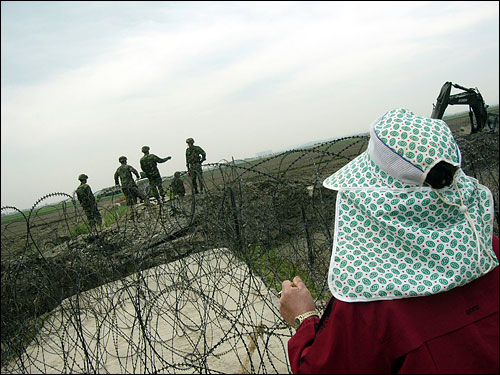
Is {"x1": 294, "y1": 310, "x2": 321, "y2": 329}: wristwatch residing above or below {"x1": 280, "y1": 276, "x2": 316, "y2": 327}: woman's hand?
below

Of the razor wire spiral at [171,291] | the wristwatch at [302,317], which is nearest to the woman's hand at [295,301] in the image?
the wristwatch at [302,317]

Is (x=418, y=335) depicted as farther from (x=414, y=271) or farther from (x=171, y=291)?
(x=171, y=291)

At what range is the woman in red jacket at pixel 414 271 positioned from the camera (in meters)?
1.07

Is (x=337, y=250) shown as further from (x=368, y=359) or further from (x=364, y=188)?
(x=368, y=359)

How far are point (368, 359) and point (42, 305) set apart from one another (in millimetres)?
7774

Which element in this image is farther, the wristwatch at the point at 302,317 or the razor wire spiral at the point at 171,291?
the razor wire spiral at the point at 171,291

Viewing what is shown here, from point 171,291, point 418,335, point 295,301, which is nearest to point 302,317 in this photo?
point 295,301

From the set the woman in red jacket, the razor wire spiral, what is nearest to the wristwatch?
the woman in red jacket

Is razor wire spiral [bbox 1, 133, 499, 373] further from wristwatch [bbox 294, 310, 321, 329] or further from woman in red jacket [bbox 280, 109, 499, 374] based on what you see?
woman in red jacket [bbox 280, 109, 499, 374]

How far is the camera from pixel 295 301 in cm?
148

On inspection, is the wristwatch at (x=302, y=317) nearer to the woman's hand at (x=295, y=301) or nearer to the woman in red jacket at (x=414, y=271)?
the woman's hand at (x=295, y=301)

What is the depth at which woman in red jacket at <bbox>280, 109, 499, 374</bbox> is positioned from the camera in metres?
1.07

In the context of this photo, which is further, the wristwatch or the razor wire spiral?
the razor wire spiral

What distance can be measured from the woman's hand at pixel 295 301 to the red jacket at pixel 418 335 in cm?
29
